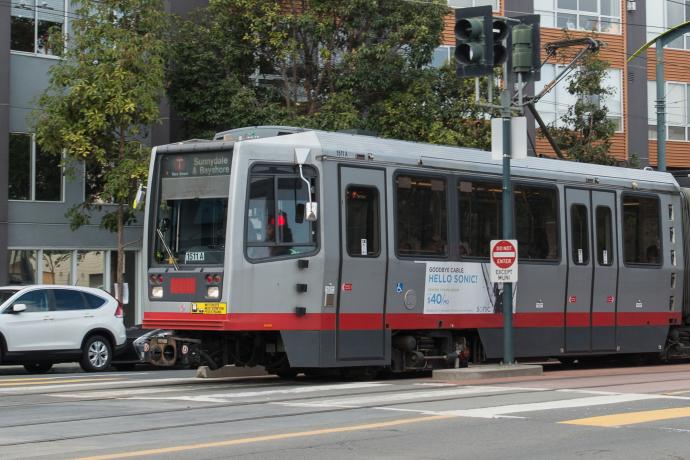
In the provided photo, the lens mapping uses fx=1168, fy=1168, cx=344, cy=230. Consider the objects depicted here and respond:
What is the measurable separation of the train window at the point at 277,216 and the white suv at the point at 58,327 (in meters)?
7.59

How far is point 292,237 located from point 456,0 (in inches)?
985

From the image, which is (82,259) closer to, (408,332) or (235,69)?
(235,69)

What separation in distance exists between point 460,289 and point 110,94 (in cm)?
1188

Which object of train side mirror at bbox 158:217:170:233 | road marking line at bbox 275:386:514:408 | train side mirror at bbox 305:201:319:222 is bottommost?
road marking line at bbox 275:386:514:408

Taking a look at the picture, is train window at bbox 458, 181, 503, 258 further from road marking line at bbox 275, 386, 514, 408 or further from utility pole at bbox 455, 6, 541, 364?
road marking line at bbox 275, 386, 514, 408

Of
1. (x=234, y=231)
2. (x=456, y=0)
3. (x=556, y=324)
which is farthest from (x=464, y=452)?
(x=456, y=0)

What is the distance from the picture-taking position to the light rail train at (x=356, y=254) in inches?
605

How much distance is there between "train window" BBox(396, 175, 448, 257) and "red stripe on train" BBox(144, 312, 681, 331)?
997 mm

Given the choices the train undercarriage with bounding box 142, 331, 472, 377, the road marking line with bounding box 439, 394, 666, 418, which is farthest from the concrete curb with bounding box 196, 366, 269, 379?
the road marking line with bounding box 439, 394, 666, 418

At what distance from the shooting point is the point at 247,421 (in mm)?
11562

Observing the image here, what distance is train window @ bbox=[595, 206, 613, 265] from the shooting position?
2052cm

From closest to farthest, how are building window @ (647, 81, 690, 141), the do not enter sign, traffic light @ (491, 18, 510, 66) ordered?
traffic light @ (491, 18, 510, 66) < the do not enter sign < building window @ (647, 81, 690, 141)

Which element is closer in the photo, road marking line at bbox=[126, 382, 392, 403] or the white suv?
road marking line at bbox=[126, 382, 392, 403]

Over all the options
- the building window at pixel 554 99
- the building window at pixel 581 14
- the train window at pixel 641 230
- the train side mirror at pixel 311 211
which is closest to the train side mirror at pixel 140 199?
the train side mirror at pixel 311 211
